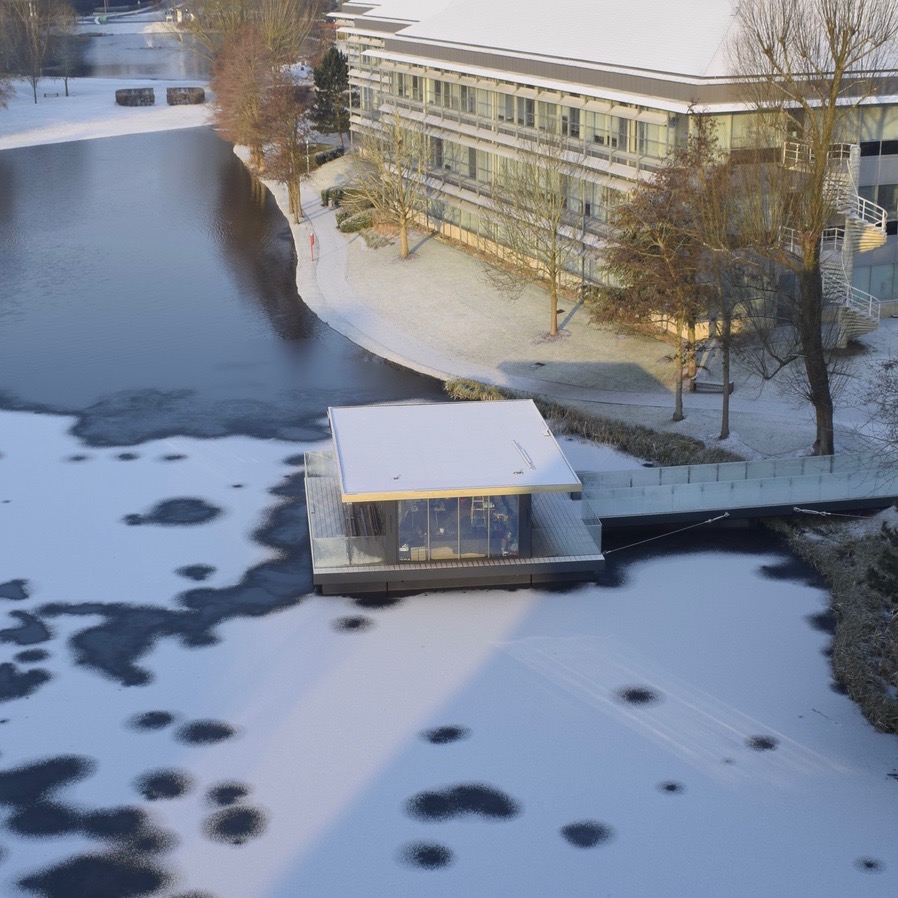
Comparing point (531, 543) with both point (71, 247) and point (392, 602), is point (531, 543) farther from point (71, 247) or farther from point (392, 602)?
point (71, 247)

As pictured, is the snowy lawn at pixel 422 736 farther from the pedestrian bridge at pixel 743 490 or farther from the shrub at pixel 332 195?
the shrub at pixel 332 195

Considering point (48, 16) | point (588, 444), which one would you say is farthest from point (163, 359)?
point (48, 16)

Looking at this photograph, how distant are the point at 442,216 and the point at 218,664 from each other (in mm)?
42277

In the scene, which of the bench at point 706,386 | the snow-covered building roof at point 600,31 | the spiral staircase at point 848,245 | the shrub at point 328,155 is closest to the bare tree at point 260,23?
the shrub at point 328,155

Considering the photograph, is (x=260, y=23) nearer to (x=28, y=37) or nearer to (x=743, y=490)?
(x=28, y=37)

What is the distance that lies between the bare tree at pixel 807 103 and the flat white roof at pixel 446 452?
7832 millimetres

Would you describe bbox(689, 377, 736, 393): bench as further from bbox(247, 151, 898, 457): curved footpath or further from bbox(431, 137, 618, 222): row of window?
bbox(431, 137, 618, 222): row of window

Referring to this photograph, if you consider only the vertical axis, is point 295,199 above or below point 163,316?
above

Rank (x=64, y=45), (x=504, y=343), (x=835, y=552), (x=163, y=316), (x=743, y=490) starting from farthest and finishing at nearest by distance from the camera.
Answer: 1. (x=64, y=45)
2. (x=163, y=316)
3. (x=504, y=343)
4. (x=743, y=490)
5. (x=835, y=552)

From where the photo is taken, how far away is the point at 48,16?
137 m

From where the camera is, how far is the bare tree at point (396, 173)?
6372cm

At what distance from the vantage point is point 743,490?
34719mm

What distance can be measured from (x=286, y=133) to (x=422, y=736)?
5325 cm

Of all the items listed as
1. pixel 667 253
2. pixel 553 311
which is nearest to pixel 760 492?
pixel 667 253
